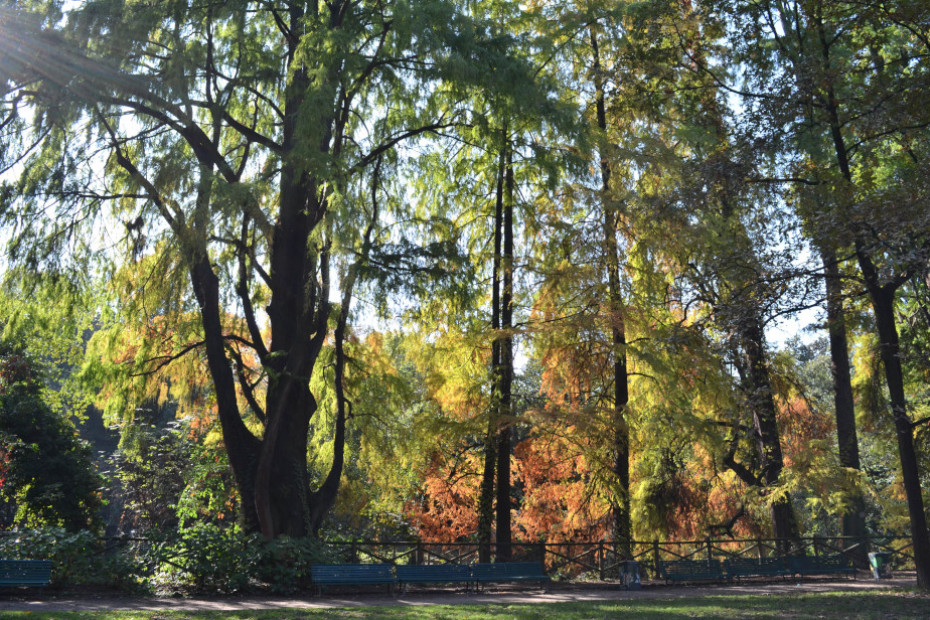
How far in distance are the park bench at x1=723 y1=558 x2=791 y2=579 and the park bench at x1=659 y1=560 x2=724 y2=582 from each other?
0.27 m

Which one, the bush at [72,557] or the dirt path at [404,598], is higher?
the bush at [72,557]

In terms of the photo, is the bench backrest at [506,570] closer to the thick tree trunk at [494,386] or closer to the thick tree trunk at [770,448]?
the thick tree trunk at [494,386]

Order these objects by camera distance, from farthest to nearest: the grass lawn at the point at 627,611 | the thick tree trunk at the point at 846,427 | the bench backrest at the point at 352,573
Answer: the thick tree trunk at the point at 846,427, the bench backrest at the point at 352,573, the grass lawn at the point at 627,611

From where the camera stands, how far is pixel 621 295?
63.7 ft

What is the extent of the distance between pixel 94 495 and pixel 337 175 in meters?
15.1

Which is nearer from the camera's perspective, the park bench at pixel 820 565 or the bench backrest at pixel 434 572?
the bench backrest at pixel 434 572

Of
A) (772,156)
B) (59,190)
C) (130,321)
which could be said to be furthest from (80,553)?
(772,156)

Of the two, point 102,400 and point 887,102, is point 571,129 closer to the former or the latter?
point 887,102

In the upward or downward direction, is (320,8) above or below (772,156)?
above

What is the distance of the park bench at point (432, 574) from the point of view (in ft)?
47.7

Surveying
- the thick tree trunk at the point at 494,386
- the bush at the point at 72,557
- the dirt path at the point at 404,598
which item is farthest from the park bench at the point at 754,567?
the bush at the point at 72,557

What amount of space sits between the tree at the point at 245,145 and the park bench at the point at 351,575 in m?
1.75

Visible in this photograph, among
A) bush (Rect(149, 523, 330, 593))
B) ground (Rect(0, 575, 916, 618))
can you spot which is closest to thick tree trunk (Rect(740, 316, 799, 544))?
ground (Rect(0, 575, 916, 618))

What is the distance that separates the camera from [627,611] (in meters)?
12.1
